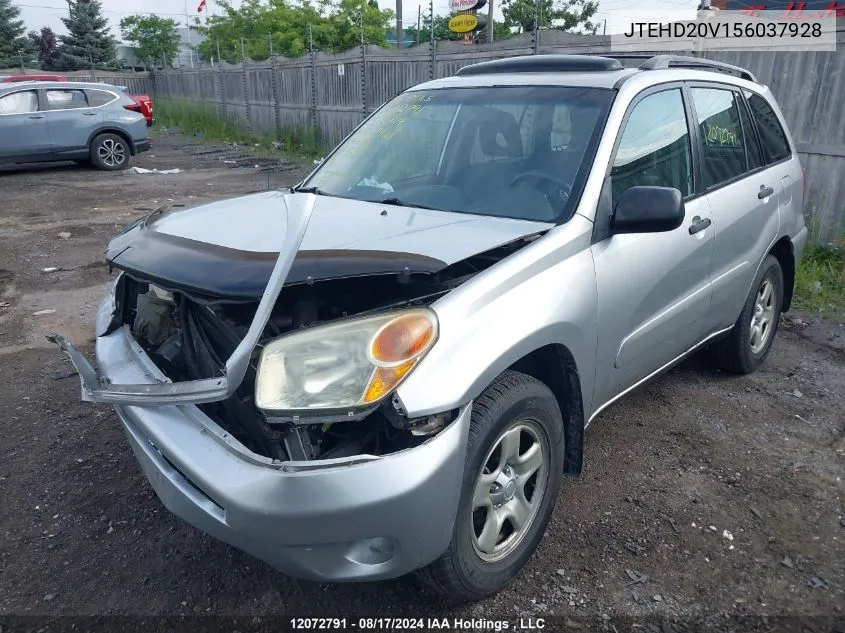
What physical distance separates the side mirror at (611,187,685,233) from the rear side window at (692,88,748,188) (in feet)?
3.31

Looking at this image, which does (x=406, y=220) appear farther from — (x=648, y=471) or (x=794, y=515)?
(x=794, y=515)

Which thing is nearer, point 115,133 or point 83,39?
point 115,133

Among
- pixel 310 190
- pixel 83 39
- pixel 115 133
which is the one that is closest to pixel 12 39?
pixel 83 39

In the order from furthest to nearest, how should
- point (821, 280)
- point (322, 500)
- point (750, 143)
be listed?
point (821, 280) → point (750, 143) → point (322, 500)

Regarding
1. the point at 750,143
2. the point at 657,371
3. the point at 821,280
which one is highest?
the point at 750,143

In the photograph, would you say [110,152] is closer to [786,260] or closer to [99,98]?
[99,98]

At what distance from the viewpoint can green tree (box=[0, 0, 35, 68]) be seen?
40.9 meters

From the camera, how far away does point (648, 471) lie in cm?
334

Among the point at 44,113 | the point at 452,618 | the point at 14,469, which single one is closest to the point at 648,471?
the point at 452,618

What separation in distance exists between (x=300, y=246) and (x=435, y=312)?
0.57 metres

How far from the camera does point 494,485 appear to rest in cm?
240

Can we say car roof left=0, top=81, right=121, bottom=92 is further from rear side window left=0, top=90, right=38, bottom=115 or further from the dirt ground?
the dirt ground

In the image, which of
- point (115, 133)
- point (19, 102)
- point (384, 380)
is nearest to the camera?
point (384, 380)

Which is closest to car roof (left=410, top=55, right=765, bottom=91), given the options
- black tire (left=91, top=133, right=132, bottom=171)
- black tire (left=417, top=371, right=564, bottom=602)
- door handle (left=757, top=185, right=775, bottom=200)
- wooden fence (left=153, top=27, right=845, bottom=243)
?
door handle (left=757, top=185, right=775, bottom=200)
